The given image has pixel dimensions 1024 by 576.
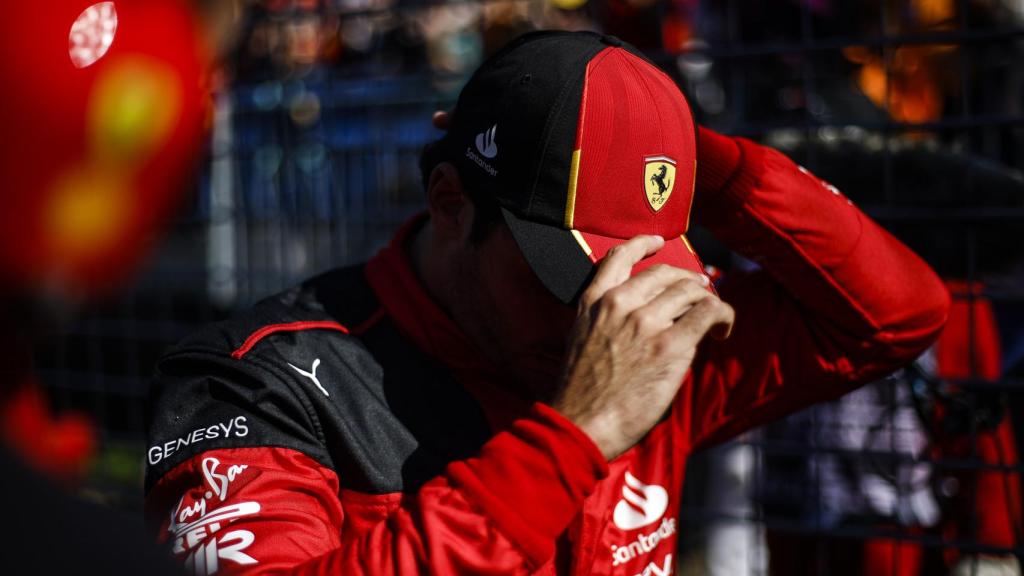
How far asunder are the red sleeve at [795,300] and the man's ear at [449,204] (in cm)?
52

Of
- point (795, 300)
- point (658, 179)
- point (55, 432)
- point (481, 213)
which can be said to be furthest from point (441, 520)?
point (55, 432)

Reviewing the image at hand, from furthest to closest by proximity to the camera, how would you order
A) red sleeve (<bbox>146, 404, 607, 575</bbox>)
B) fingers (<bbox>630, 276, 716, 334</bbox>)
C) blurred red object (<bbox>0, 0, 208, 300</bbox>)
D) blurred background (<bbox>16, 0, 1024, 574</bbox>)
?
blurred background (<bbox>16, 0, 1024, 574</bbox>), fingers (<bbox>630, 276, 716, 334</bbox>), red sleeve (<bbox>146, 404, 607, 575</bbox>), blurred red object (<bbox>0, 0, 208, 300</bbox>)

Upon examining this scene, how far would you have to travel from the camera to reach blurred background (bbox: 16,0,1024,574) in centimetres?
242

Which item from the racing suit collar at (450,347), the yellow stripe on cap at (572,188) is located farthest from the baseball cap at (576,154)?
the racing suit collar at (450,347)

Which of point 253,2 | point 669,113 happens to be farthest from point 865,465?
point 253,2

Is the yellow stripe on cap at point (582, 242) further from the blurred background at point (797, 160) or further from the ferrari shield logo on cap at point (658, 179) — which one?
the blurred background at point (797, 160)

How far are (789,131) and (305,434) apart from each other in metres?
1.69

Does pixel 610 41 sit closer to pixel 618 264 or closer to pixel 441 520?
pixel 618 264

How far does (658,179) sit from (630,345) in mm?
344

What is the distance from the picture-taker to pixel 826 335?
1979 millimetres

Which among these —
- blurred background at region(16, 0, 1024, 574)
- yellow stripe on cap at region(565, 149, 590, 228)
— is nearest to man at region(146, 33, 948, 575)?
yellow stripe on cap at region(565, 149, 590, 228)

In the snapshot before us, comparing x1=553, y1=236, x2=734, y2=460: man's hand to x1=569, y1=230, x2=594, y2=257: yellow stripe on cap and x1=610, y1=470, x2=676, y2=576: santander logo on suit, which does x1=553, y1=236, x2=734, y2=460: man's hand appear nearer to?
x1=569, y1=230, x2=594, y2=257: yellow stripe on cap

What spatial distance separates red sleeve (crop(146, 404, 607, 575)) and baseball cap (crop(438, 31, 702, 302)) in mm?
310

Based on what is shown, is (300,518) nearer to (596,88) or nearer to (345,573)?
(345,573)
